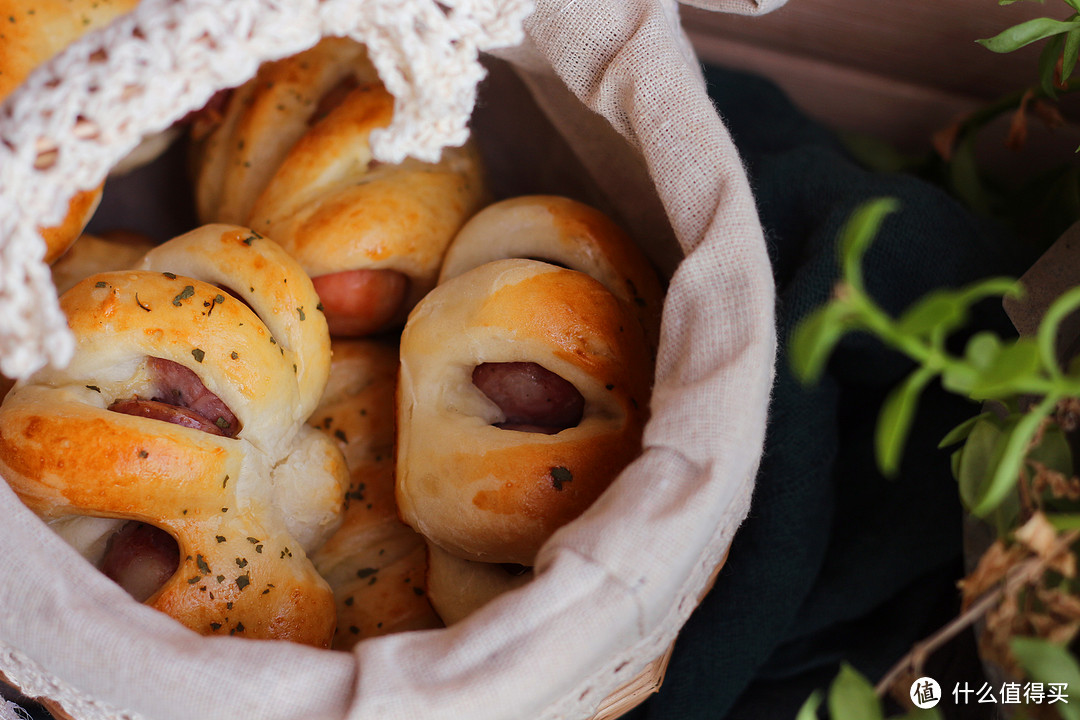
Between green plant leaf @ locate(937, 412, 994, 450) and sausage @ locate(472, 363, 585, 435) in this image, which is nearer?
green plant leaf @ locate(937, 412, 994, 450)

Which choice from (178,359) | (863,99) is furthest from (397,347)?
(863,99)

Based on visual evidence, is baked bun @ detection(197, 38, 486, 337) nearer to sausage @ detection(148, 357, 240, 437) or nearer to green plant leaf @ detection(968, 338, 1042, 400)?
sausage @ detection(148, 357, 240, 437)

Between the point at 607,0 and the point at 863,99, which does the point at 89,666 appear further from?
the point at 863,99

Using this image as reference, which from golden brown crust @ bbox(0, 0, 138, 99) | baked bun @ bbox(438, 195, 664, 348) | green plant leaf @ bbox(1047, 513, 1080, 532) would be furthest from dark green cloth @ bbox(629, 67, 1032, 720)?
golden brown crust @ bbox(0, 0, 138, 99)

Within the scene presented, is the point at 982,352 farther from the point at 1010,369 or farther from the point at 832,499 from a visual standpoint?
the point at 832,499

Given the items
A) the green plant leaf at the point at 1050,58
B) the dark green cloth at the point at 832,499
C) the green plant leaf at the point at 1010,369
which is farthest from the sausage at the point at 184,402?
the green plant leaf at the point at 1050,58

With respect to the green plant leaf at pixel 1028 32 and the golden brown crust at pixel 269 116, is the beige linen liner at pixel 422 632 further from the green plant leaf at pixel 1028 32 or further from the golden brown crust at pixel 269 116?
the golden brown crust at pixel 269 116

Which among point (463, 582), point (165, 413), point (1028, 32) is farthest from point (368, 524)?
point (1028, 32)
